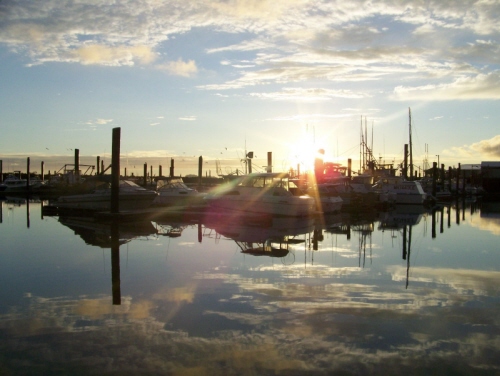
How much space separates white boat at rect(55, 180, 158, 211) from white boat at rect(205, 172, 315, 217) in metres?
5.41

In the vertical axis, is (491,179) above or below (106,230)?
above

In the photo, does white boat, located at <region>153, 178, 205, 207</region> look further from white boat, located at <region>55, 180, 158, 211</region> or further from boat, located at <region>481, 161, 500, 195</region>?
boat, located at <region>481, 161, 500, 195</region>

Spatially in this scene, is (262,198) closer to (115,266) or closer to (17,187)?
(115,266)

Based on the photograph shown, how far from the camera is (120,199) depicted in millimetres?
31328

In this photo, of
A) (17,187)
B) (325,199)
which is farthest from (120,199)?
(17,187)

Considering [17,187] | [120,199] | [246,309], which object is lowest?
[246,309]

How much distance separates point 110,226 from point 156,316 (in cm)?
1619

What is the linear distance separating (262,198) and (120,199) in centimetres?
942

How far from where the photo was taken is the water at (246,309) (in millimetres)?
6867

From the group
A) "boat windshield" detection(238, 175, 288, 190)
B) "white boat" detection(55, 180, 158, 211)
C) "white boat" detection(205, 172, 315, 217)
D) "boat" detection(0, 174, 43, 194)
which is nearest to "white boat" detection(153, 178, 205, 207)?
"white boat" detection(55, 180, 158, 211)

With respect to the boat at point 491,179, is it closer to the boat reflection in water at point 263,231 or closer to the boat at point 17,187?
the boat reflection in water at point 263,231

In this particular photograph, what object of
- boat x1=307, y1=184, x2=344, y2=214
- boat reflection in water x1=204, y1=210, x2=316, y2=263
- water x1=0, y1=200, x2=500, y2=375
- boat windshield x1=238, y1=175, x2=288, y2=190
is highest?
boat windshield x1=238, y1=175, x2=288, y2=190

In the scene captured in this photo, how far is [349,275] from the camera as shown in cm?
1268

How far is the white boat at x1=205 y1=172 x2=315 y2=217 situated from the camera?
27.2 metres
